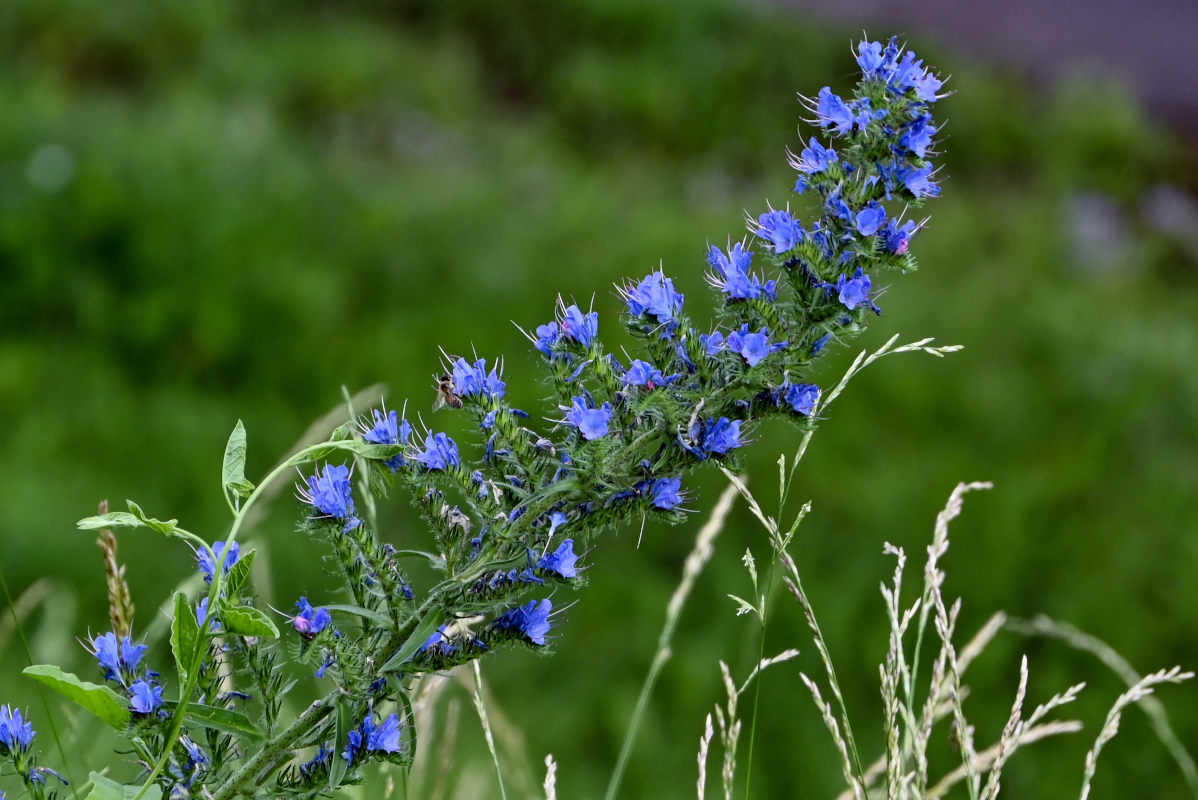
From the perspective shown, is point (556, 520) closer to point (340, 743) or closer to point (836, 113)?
point (340, 743)

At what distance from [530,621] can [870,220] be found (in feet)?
1.50

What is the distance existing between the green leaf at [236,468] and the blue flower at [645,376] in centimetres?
33

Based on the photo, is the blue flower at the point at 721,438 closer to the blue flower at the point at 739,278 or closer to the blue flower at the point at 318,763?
the blue flower at the point at 739,278

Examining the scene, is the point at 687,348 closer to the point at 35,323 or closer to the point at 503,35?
the point at 35,323

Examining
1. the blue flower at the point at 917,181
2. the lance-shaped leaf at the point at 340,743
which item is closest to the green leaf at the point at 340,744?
the lance-shaped leaf at the point at 340,743

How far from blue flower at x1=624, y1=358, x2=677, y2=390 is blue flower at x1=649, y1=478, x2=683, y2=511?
83 mm

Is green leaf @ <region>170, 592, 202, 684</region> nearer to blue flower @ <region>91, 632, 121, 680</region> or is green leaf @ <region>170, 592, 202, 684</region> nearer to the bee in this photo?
blue flower @ <region>91, 632, 121, 680</region>

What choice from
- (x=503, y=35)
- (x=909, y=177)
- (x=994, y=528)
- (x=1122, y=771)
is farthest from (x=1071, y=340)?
(x=909, y=177)

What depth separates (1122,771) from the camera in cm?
419

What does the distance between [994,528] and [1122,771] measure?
101 centimetres

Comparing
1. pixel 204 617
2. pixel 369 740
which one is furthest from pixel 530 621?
pixel 204 617

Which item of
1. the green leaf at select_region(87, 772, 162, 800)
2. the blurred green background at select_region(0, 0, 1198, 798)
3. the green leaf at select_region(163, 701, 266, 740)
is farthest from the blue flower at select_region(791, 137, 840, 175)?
the blurred green background at select_region(0, 0, 1198, 798)

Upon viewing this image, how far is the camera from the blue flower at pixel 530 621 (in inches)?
41.5

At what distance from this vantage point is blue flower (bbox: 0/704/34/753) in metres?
1.06
